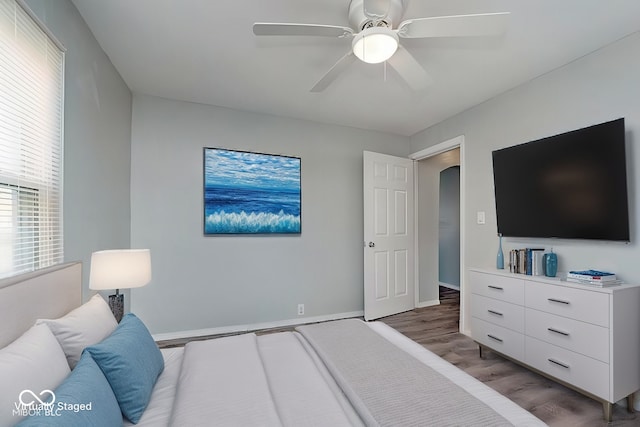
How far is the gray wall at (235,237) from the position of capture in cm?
293

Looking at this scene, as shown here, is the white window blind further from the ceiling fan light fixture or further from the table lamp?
the ceiling fan light fixture

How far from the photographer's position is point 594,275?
76.9 inches

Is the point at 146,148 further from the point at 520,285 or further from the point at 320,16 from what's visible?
the point at 520,285

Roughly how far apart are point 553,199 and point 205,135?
3277mm

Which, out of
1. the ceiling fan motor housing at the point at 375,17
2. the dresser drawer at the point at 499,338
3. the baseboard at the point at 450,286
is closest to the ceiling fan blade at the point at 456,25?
the ceiling fan motor housing at the point at 375,17

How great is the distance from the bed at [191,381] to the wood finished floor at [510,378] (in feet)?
3.59

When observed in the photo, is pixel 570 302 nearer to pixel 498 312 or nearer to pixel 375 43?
pixel 498 312

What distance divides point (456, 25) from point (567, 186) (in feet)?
5.38

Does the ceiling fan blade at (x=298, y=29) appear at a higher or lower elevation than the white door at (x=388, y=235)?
higher

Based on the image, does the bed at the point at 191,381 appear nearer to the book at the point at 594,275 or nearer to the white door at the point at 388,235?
the book at the point at 594,275

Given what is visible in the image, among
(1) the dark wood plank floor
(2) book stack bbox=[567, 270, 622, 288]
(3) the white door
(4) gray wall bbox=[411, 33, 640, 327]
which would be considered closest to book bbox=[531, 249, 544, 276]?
(4) gray wall bbox=[411, 33, 640, 327]

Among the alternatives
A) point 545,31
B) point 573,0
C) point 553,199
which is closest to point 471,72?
point 545,31

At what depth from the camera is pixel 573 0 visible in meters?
1.65

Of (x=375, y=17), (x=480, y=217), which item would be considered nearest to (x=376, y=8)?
(x=375, y=17)
